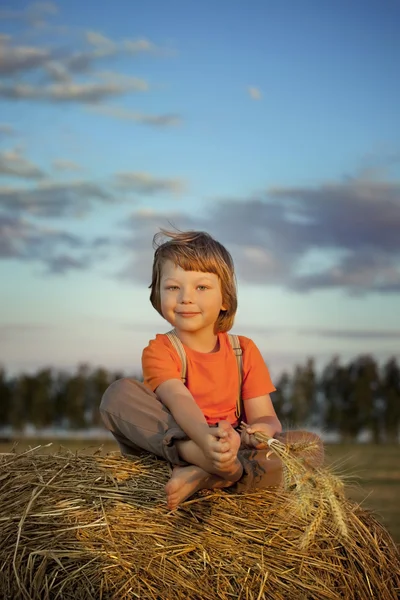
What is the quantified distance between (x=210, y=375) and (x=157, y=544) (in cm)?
114

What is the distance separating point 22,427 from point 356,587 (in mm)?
12936

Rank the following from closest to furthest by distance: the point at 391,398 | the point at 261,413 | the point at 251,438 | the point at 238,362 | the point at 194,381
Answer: the point at 251,438, the point at 194,381, the point at 261,413, the point at 238,362, the point at 391,398

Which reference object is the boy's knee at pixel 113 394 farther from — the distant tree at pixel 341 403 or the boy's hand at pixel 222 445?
the distant tree at pixel 341 403

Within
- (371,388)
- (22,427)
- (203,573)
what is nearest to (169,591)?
(203,573)

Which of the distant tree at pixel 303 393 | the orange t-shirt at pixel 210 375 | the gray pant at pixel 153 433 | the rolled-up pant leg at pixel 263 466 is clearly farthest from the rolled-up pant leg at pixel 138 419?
the distant tree at pixel 303 393

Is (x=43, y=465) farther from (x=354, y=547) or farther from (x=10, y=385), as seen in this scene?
(x=10, y=385)

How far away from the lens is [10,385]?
16500 millimetres

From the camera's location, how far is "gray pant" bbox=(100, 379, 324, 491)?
4082mm

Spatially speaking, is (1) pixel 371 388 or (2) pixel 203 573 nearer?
(2) pixel 203 573

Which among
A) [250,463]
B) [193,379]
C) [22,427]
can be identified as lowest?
[22,427]

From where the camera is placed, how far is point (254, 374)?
189 inches

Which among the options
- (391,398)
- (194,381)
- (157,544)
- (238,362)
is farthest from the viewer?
(391,398)

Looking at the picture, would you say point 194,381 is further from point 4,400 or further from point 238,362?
point 4,400

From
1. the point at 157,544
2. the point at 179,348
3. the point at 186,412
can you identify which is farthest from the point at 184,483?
the point at 179,348
